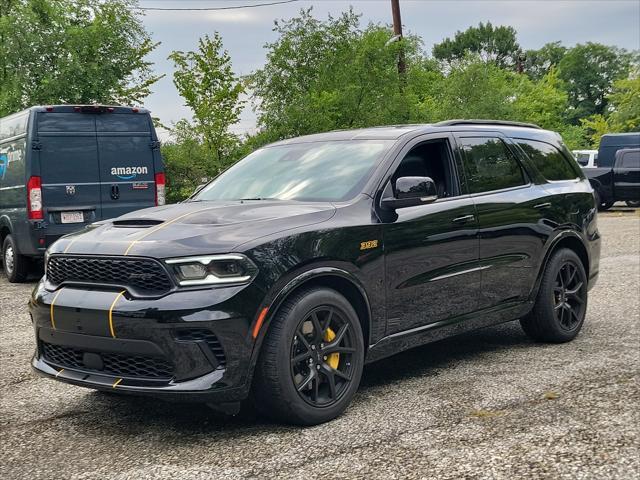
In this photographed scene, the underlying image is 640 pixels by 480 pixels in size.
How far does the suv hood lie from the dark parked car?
69.7 ft

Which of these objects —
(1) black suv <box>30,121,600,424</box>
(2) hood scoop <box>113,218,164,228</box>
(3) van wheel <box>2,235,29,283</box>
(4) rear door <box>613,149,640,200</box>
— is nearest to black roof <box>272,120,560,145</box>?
(1) black suv <box>30,121,600,424</box>

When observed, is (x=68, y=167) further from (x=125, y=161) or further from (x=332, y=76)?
(x=332, y=76)

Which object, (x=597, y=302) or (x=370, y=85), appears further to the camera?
(x=370, y=85)

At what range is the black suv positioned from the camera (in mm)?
A: 4059

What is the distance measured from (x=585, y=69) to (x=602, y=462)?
79504 millimetres

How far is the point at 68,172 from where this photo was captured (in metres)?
11.3

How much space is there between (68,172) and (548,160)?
23.4ft

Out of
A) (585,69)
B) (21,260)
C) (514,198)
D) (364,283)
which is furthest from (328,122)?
(585,69)

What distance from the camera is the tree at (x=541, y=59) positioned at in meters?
80.4

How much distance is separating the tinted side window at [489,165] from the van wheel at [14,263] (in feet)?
26.5

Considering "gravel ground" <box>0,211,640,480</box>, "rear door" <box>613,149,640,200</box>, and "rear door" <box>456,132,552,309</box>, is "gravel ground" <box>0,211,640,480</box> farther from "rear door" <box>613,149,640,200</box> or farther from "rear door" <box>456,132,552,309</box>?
"rear door" <box>613,149,640,200</box>

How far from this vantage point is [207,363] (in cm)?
405

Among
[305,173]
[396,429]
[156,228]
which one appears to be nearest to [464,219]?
[305,173]

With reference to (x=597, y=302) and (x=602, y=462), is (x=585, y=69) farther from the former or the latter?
(x=602, y=462)
